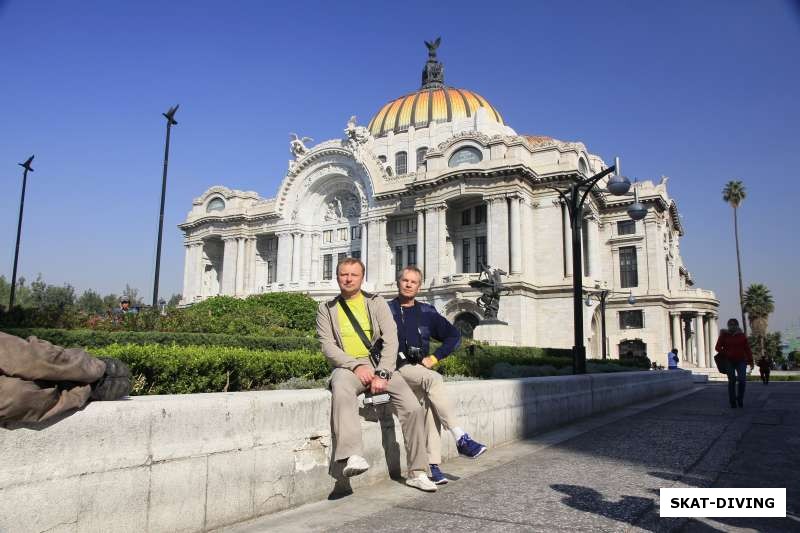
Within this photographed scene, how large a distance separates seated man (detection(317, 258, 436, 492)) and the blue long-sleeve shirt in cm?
56

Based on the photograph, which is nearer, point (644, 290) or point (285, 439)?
point (285, 439)

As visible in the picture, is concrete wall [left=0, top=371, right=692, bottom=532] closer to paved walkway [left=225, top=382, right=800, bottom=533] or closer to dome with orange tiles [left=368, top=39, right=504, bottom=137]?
paved walkway [left=225, top=382, right=800, bottom=533]

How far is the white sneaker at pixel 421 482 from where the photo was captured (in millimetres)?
5102

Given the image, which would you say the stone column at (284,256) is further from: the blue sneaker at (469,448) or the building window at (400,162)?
the blue sneaker at (469,448)

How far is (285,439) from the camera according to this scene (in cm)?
461

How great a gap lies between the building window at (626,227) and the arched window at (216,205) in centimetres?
3890

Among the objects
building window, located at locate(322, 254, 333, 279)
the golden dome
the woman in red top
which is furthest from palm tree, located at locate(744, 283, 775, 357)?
the woman in red top

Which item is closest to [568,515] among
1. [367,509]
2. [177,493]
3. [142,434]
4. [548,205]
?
[367,509]

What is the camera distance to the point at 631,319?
49.7 metres

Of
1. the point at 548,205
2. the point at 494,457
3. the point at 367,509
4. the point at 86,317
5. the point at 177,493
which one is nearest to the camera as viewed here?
the point at 177,493

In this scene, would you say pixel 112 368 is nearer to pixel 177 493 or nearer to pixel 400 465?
pixel 177 493

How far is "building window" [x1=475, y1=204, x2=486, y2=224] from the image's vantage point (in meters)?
46.5

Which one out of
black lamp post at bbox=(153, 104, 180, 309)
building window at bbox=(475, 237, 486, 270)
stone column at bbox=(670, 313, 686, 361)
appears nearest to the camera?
black lamp post at bbox=(153, 104, 180, 309)

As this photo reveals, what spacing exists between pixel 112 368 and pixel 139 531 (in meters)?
1.01
